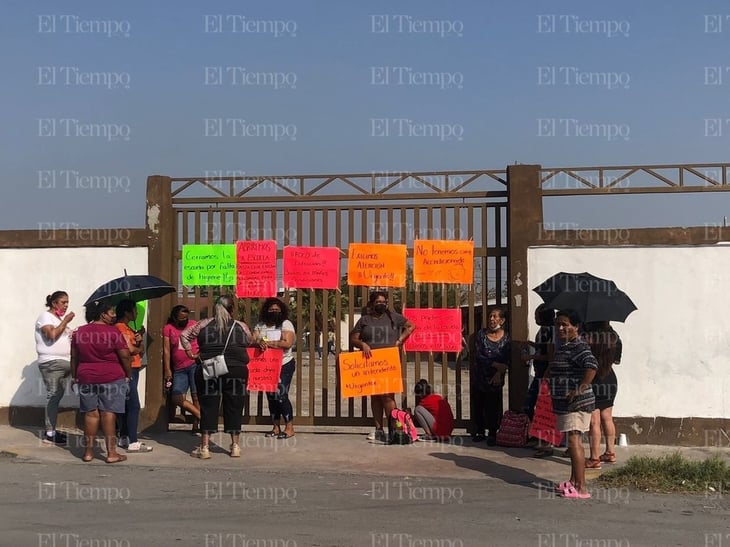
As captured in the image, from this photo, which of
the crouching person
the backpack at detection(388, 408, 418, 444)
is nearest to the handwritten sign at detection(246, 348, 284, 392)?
the backpack at detection(388, 408, 418, 444)

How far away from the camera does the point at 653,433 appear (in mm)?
9992

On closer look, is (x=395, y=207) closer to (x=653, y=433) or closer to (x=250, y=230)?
(x=250, y=230)

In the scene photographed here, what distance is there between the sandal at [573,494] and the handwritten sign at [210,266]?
16.8 ft

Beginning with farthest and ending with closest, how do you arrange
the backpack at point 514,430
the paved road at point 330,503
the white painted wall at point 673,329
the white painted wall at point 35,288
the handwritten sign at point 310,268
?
1. the white painted wall at point 35,288
2. the handwritten sign at point 310,268
3. the white painted wall at point 673,329
4. the backpack at point 514,430
5. the paved road at point 330,503

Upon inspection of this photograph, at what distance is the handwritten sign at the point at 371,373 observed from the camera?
10.2 metres

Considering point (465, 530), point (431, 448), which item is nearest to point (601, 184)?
point (431, 448)

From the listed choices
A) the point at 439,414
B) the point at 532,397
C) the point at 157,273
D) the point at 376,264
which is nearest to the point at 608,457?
the point at 532,397

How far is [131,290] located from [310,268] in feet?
7.59

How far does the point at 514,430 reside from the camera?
388 inches

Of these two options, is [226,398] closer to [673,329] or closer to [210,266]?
[210,266]

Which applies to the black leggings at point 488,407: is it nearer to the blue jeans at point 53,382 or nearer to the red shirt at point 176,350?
the red shirt at point 176,350

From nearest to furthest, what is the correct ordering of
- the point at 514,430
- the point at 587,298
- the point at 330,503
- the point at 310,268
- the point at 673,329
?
the point at 330,503
the point at 587,298
the point at 514,430
the point at 673,329
the point at 310,268

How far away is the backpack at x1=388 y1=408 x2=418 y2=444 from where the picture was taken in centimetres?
1002

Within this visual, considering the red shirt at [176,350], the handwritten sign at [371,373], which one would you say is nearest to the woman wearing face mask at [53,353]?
the red shirt at [176,350]
